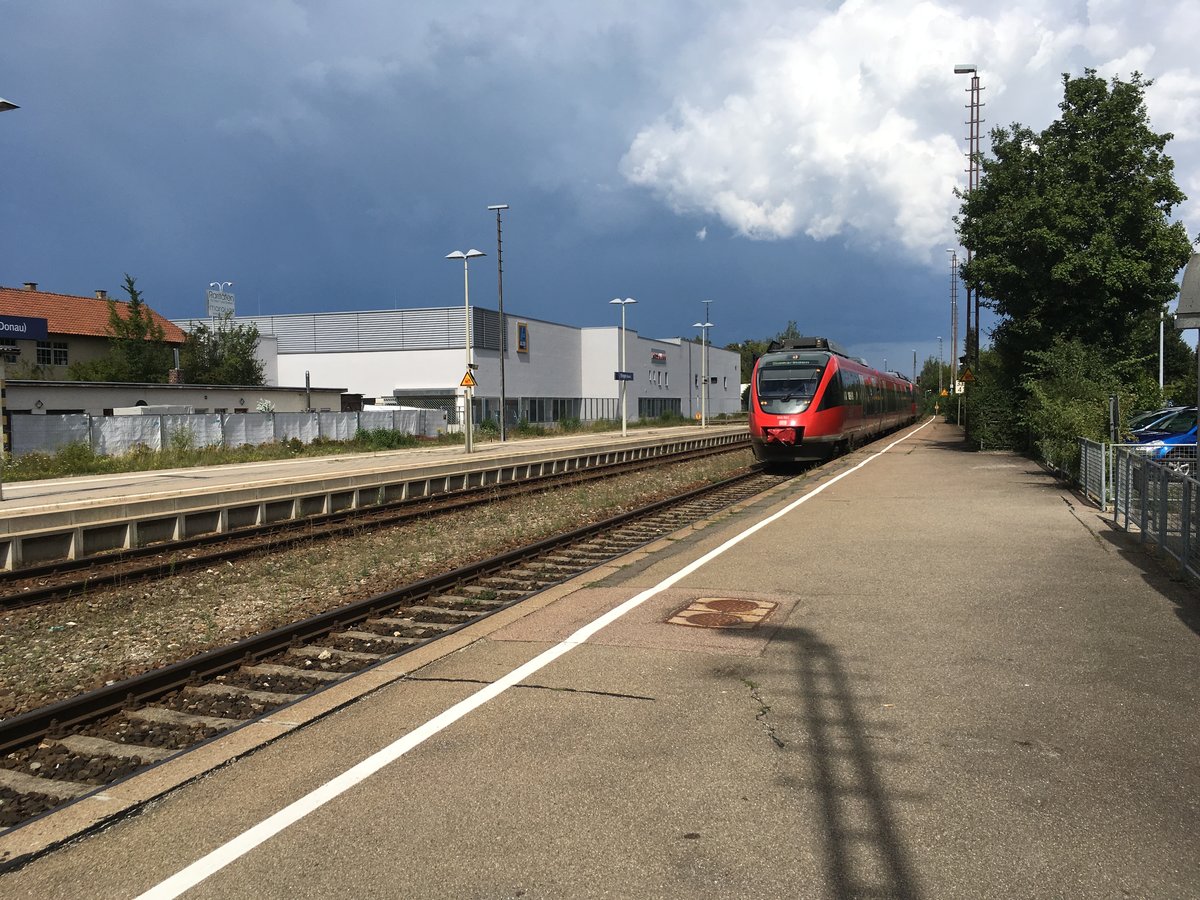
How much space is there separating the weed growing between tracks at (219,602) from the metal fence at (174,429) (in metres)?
20.2

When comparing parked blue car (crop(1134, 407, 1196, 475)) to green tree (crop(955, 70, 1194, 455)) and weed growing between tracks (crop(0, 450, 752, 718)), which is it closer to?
green tree (crop(955, 70, 1194, 455))

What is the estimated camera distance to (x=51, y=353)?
5319 cm

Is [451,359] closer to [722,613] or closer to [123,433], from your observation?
[123,433]

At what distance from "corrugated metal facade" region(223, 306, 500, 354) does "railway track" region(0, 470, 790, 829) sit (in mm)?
46246

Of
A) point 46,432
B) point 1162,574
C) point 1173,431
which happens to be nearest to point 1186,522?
point 1162,574

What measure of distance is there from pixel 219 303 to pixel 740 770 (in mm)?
68158

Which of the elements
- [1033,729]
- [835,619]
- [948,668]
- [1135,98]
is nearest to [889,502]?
[835,619]

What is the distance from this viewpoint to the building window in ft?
171

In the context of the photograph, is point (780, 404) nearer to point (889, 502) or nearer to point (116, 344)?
point (889, 502)

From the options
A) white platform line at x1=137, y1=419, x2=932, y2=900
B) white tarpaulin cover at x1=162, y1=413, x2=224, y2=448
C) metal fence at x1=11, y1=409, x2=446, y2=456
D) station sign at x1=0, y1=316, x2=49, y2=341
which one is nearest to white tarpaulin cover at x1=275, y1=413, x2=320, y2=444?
metal fence at x1=11, y1=409, x2=446, y2=456

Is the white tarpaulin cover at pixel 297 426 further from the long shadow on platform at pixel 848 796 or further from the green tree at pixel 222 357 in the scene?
the long shadow on platform at pixel 848 796

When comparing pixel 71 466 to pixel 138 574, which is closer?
pixel 138 574

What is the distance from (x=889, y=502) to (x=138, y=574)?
11.6 metres

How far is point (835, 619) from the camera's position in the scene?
762 centimetres
